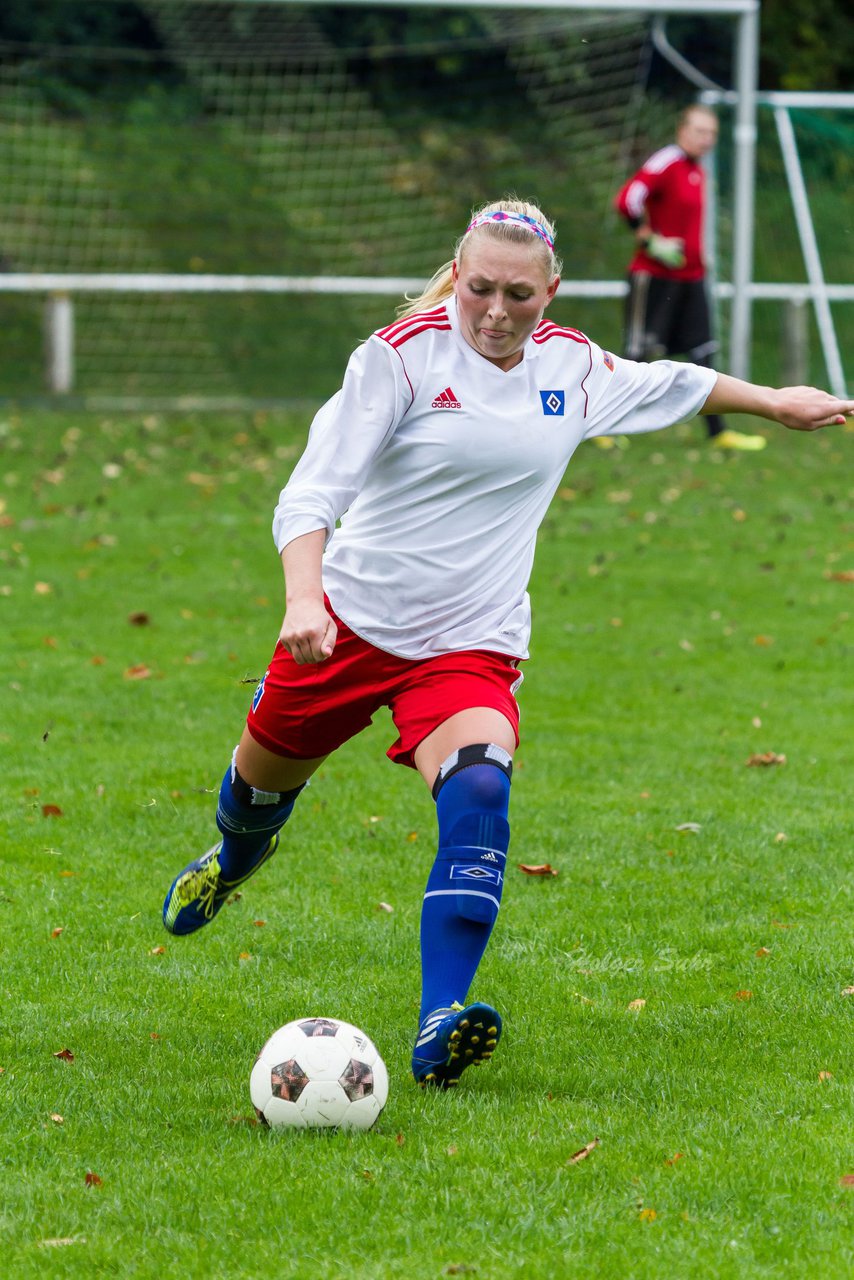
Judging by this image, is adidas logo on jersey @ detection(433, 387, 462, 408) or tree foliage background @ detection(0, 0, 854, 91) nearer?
adidas logo on jersey @ detection(433, 387, 462, 408)

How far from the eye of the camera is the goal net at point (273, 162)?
21344 mm

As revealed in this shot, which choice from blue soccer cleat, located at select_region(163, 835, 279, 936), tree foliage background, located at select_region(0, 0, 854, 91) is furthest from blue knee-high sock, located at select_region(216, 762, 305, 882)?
tree foliage background, located at select_region(0, 0, 854, 91)

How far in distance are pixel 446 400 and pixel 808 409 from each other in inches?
38.4

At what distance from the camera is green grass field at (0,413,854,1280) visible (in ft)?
10.4

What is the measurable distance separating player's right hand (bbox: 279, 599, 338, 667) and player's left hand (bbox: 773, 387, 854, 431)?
57.9 inches

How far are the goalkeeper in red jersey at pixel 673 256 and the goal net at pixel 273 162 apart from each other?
6.01 meters

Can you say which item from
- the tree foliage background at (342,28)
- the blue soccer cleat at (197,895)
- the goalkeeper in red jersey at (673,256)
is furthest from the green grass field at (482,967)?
the tree foliage background at (342,28)

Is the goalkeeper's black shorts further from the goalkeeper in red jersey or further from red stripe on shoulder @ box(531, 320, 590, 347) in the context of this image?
red stripe on shoulder @ box(531, 320, 590, 347)

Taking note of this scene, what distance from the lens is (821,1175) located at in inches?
132

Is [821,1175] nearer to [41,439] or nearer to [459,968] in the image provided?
[459,968]

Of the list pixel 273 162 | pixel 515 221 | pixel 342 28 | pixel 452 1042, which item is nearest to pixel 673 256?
pixel 273 162

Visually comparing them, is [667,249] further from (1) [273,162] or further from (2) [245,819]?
(2) [245,819]

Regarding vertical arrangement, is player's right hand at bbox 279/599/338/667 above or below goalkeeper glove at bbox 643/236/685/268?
above

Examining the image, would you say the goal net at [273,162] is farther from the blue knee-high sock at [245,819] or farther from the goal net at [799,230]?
the blue knee-high sock at [245,819]
